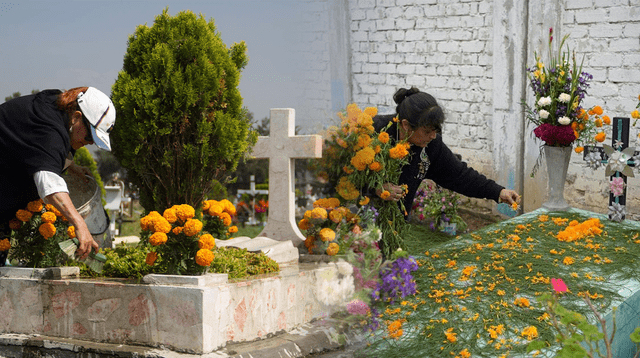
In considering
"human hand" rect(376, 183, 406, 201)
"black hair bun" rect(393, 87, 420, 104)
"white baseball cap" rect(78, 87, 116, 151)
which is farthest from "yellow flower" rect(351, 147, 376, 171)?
"white baseball cap" rect(78, 87, 116, 151)

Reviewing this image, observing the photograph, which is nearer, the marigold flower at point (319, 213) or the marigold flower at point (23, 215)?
the marigold flower at point (23, 215)

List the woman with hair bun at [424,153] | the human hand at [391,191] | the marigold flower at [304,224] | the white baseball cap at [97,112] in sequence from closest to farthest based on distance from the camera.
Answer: the white baseball cap at [97,112]
the woman with hair bun at [424,153]
the human hand at [391,191]
the marigold flower at [304,224]

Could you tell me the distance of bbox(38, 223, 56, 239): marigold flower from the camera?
3.86m

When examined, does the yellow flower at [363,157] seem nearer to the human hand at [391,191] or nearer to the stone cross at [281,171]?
the human hand at [391,191]

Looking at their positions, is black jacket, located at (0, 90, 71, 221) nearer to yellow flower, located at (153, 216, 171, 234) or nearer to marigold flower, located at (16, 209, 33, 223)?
marigold flower, located at (16, 209, 33, 223)

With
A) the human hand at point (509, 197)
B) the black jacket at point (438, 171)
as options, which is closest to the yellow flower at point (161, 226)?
Result: the black jacket at point (438, 171)

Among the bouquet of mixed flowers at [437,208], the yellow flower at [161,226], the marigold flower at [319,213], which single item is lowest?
the bouquet of mixed flowers at [437,208]

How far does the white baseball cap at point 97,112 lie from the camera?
12.5ft

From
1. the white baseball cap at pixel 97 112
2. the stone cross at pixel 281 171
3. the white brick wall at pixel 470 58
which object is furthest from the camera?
the white brick wall at pixel 470 58

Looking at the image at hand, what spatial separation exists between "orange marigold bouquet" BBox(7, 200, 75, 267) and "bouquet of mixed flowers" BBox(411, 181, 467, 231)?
4.56 meters

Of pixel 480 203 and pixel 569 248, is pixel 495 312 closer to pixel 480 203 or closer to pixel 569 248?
pixel 569 248

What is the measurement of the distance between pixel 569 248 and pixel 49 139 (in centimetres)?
357

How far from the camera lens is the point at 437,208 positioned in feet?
24.6

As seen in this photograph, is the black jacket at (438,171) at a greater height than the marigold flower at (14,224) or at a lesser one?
greater
